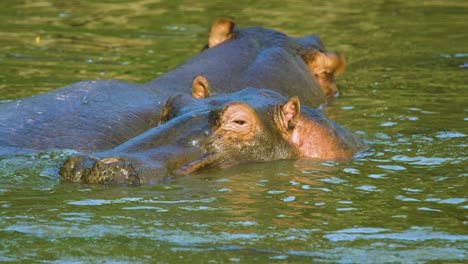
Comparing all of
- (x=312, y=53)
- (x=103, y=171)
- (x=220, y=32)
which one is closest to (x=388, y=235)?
(x=103, y=171)

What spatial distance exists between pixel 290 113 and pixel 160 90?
2.08 metres

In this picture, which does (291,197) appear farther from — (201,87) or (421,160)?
(201,87)

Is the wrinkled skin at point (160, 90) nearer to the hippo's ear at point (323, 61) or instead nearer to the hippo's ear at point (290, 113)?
the hippo's ear at point (323, 61)

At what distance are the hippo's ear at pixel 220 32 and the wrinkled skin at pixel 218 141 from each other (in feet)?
10.4

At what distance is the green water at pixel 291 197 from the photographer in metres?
4.88

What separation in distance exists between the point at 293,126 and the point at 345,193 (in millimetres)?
1242

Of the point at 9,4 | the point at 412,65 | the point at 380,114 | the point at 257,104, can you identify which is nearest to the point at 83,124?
the point at 257,104

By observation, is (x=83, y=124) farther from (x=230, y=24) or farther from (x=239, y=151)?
(x=230, y=24)

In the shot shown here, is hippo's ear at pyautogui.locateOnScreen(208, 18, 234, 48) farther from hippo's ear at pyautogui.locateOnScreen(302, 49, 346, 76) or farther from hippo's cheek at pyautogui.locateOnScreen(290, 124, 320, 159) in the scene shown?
hippo's cheek at pyautogui.locateOnScreen(290, 124, 320, 159)

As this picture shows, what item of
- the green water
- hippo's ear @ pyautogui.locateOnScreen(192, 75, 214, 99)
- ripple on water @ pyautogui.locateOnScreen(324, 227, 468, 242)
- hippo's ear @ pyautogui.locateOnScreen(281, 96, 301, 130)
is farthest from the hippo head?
ripple on water @ pyautogui.locateOnScreen(324, 227, 468, 242)

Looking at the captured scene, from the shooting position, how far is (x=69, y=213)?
218 inches

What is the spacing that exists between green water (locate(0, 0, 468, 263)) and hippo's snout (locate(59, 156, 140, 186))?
0.09 metres

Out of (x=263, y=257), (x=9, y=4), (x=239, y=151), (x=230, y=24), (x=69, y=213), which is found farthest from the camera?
(x=9, y=4)

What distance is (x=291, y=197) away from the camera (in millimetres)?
6082
